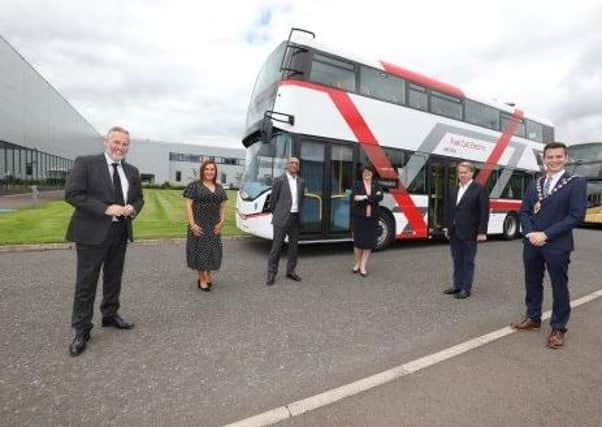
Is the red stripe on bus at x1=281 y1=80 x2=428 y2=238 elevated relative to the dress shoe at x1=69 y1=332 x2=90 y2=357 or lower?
elevated

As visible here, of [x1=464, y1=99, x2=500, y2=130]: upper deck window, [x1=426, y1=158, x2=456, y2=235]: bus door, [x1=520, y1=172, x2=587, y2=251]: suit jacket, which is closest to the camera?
[x1=520, y1=172, x2=587, y2=251]: suit jacket

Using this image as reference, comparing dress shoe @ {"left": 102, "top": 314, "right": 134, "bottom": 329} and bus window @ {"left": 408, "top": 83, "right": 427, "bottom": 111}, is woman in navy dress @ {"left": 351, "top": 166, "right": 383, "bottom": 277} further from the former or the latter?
dress shoe @ {"left": 102, "top": 314, "right": 134, "bottom": 329}

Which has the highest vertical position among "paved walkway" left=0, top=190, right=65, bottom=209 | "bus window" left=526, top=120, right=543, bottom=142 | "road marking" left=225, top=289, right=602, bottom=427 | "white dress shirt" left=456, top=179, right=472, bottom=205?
"bus window" left=526, top=120, right=543, bottom=142

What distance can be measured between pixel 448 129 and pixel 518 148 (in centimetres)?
342

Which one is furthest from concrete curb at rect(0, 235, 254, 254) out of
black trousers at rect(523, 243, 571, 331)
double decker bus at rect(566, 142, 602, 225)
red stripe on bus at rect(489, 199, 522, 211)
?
double decker bus at rect(566, 142, 602, 225)

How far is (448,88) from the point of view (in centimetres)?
962

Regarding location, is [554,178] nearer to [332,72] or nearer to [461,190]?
[461,190]

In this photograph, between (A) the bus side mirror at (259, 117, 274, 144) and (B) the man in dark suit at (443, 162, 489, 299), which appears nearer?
(B) the man in dark suit at (443, 162, 489, 299)

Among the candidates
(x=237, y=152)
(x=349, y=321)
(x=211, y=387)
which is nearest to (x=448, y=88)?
(x=349, y=321)

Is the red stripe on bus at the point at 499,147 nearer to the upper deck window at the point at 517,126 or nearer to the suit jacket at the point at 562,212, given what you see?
the upper deck window at the point at 517,126

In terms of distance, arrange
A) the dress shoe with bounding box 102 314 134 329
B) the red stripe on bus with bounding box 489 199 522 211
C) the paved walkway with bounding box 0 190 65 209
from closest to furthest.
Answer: the dress shoe with bounding box 102 314 134 329 → the red stripe on bus with bounding box 489 199 522 211 → the paved walkway with bounding box 0 190 65 209

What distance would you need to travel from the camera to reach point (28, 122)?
25016 millimetres

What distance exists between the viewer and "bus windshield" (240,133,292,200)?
23.6ft

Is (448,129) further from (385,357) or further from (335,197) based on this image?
(385,357)
